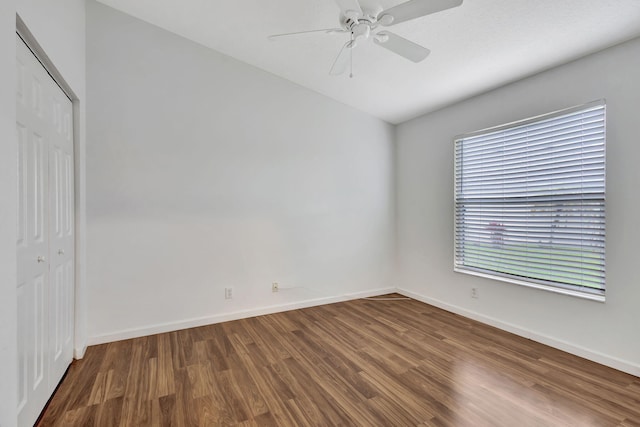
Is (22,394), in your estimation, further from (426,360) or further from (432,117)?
(432,117)

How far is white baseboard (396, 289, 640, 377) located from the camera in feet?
7.43

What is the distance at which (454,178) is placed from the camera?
12.0ft

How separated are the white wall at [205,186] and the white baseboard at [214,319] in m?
0.02

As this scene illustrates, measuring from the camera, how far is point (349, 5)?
1.67 meters

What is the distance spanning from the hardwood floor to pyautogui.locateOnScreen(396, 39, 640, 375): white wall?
25cm

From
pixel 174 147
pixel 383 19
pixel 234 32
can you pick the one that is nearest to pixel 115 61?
pixel 174 147

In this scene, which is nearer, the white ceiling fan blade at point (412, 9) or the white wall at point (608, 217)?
the white ceiling fan blade at point (412, 9)

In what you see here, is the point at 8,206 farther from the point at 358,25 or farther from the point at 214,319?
the point at 214,319

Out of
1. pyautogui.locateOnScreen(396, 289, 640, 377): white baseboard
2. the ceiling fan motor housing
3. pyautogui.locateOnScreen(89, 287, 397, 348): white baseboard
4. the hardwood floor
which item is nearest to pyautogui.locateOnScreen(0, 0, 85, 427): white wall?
the hardwood floor

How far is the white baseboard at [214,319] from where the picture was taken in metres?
2.78

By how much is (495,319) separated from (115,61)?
4.76 meters

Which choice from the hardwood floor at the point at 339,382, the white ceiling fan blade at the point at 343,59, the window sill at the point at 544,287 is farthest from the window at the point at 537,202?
the white ceiling fan blade at the point at 343,59

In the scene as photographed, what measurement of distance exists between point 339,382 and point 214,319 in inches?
67.9

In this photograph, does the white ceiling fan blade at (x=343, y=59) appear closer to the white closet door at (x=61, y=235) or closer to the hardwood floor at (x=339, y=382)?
the white closet door at (x=61, y=235)
